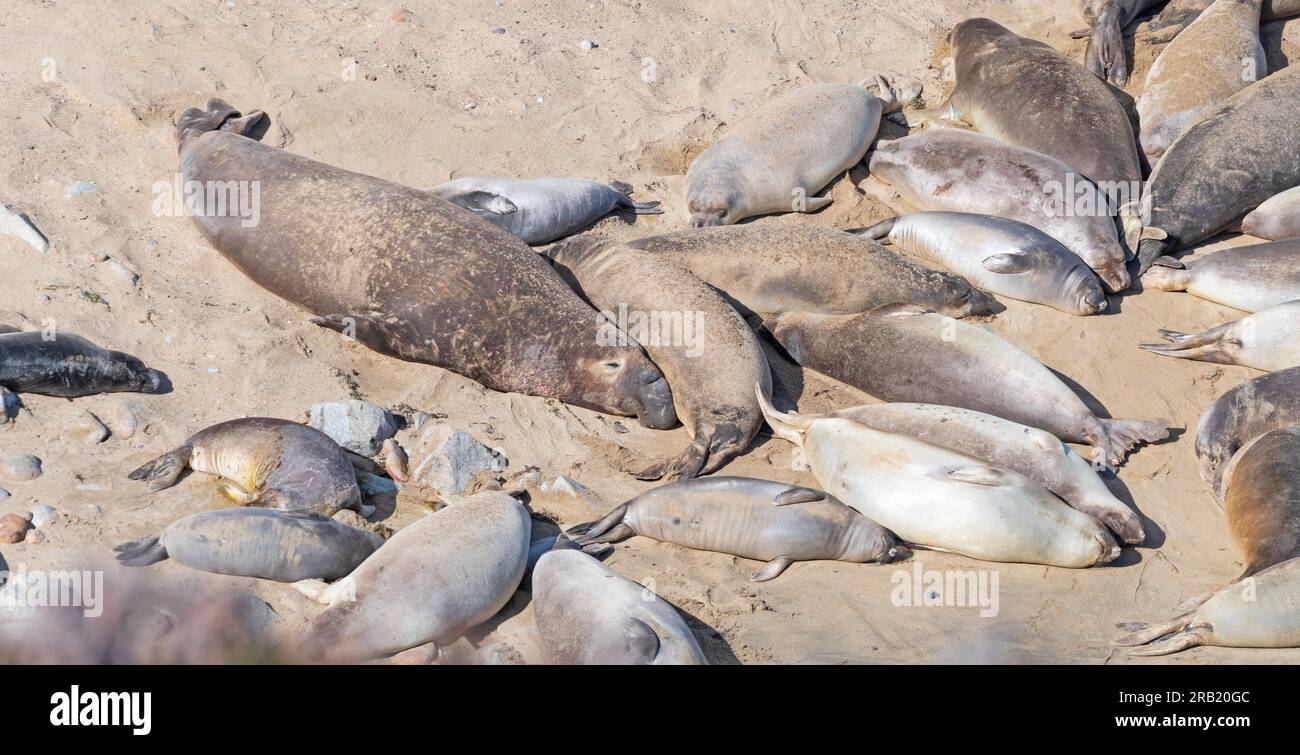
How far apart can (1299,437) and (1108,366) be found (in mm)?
1225

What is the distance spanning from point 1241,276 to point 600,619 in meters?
4.68

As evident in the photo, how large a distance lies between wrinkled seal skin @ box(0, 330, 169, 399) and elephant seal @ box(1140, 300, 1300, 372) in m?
5.25

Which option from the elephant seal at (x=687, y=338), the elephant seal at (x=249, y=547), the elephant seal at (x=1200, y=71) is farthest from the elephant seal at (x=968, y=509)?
the elephant seal at (x=1200, y=71)

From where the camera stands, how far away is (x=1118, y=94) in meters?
8.59

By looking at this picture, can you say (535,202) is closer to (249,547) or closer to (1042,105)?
(249,547)

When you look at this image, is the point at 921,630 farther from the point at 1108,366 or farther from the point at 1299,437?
the point at 1108,366

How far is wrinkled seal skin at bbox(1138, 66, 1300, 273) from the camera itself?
7.42 metres

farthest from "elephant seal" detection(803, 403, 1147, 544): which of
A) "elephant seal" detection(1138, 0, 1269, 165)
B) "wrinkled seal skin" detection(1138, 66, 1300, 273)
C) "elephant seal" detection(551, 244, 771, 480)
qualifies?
"elephant seal" detection(1138, 0, 1269, 165)

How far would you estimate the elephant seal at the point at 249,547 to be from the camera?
178 inches

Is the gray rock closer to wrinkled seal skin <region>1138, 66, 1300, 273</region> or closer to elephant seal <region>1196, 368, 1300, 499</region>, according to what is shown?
elephant seal <region>1196, 368, 1300, 499</region>

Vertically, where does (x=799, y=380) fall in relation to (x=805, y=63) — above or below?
below

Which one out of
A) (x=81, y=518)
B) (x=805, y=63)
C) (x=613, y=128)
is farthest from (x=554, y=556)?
(x=805, y=63)

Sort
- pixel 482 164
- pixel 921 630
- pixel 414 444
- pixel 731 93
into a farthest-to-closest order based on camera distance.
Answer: pixel 731 93 → pixel 482 164 → pixel 414 444 → pixel 921 630
